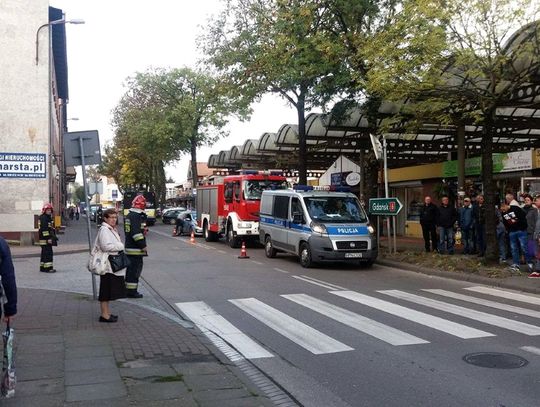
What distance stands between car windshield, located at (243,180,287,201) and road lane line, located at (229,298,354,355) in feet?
38.4

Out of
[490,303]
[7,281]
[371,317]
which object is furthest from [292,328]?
[7,281]

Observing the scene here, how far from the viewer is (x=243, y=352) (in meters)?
6.45

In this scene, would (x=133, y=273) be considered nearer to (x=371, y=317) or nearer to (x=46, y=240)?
(x=371, y=317)

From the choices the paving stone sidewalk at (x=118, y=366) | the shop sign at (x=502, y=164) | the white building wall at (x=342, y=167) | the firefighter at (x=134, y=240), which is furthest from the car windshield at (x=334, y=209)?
the white building wall at (x=342, y=167)

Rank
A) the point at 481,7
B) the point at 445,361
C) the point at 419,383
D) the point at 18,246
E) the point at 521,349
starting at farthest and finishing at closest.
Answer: the point at 18,246 → the point at 481,7 → the point at 521,349 → the point at 445,361 → the point at 419,383

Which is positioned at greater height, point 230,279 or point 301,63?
point 301,63

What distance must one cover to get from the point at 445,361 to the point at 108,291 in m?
4.40

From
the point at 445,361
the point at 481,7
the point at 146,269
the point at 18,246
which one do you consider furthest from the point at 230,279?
the point at 18,246

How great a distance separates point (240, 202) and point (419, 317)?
13.8m

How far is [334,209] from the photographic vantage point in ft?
50.9

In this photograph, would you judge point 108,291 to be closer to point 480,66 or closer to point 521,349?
point 521,349

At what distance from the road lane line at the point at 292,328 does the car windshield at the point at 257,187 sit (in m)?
11.7

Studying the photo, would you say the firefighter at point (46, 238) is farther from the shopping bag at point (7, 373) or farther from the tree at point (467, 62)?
the shopping bag at point (7, 373)

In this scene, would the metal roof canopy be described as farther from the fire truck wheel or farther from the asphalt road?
the asphalt road
